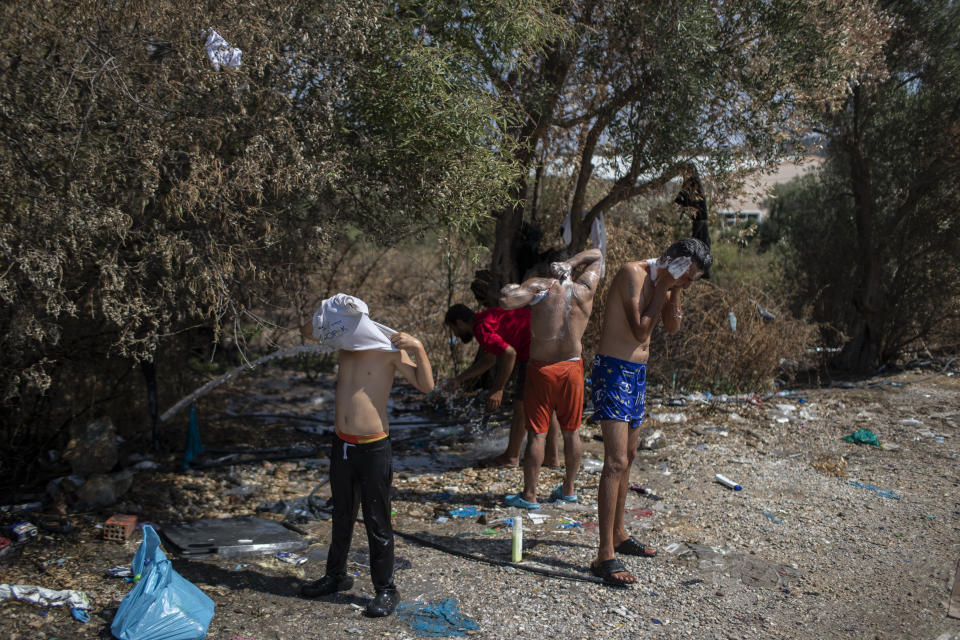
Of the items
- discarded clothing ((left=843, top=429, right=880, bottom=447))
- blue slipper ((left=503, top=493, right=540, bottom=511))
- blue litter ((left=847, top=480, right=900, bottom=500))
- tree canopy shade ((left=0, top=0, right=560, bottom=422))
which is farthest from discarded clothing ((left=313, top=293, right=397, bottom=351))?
discarded clothing ((left=843, top=429, right=880, bottom=447))

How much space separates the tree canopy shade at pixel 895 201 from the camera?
32.5 feet

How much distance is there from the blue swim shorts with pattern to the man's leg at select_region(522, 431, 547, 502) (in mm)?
902

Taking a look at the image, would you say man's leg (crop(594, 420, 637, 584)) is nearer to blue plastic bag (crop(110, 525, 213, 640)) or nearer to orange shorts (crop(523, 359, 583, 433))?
orange shorts (crop(523, 359, 583, 433))

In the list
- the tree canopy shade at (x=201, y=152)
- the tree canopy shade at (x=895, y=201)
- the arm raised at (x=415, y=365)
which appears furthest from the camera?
the tree canopy shade at (x=895, y=201)

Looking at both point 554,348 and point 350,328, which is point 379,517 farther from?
Result: point 554,348

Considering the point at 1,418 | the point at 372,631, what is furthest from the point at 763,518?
the point at 1,418

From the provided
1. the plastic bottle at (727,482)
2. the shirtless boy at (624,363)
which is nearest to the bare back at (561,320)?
the shirtless boy at (624,363)

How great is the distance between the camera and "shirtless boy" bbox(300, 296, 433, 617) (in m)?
3.70

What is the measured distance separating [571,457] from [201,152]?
127 inches

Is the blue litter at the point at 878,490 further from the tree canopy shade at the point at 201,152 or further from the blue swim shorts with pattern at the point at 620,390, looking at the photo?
the tree canopy shade at the point at 201,152

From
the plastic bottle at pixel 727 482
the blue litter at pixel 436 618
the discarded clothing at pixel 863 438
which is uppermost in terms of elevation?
the discarded clothing at pixel 863 438

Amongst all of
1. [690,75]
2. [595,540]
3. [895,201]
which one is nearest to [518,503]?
[595,540]

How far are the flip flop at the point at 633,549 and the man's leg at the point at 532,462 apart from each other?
86 cm

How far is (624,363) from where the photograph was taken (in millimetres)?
4211
